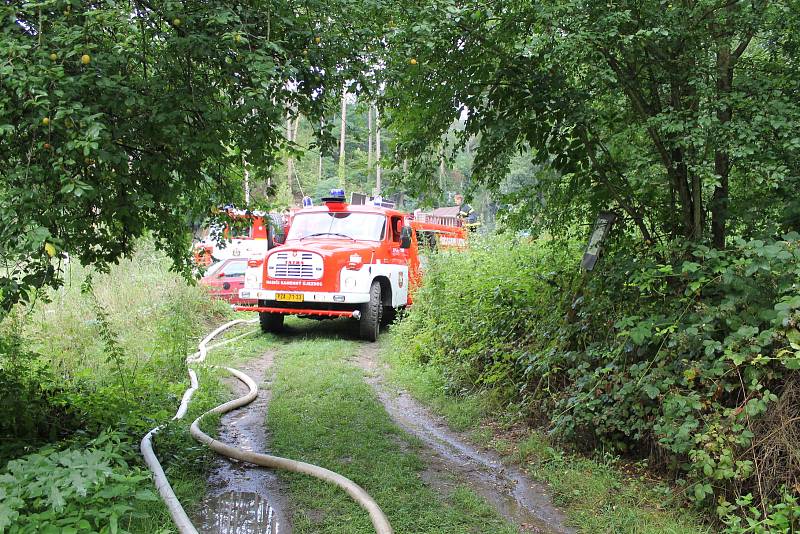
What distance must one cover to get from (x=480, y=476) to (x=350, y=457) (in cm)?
107

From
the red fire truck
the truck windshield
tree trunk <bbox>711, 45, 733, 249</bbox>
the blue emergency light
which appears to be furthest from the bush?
the blue emergency light

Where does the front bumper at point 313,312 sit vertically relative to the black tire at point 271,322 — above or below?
above

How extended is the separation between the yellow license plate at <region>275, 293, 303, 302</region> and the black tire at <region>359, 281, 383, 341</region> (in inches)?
42.6

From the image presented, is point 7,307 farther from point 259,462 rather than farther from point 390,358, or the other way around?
point 390,358

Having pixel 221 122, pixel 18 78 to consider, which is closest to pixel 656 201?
pixel 221 122

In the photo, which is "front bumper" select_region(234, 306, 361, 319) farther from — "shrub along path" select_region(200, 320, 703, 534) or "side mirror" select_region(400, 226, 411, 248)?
"shrub along path" select_region(200, 320, 703, 534)

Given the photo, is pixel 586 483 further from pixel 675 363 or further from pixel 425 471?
pixel 425 471

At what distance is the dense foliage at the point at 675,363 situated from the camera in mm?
3570

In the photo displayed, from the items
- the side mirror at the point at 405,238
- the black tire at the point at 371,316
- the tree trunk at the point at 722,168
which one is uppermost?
the tree trunk at the point at 722,168

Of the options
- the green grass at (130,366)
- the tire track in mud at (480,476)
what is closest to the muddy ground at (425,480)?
the tire track in mud at (480,476)

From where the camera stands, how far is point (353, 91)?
14.5 feet

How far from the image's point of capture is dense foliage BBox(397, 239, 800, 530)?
3570 mm

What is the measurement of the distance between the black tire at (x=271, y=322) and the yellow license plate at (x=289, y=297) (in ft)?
2.34

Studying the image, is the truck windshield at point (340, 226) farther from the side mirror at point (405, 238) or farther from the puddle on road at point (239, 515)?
the puddle on road at point (239, 515)
